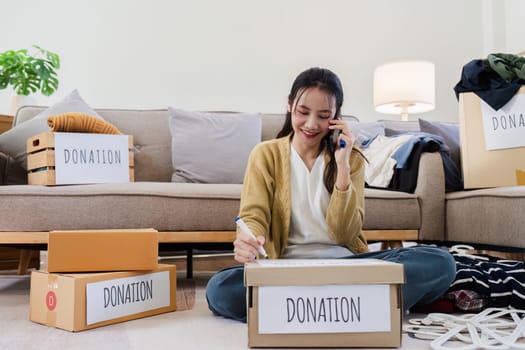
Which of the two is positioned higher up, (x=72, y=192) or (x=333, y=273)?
(x=72, y=192)

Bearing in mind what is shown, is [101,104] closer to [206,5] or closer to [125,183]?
[206,5]

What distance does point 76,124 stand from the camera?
184 centimetres

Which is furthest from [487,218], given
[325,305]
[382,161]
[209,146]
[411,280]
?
[209,146]

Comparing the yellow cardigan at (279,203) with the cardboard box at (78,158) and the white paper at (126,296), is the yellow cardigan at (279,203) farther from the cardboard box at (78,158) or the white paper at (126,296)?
the cardboard box at (78,158)

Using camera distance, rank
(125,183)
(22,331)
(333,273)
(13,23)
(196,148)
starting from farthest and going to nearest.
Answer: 1. (13,23)
2. (196,148)
3. (125,183)
4. (22,331)
5. (333,273)

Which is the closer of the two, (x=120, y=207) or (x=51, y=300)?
(x=51, y=300)

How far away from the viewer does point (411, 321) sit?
1190mm

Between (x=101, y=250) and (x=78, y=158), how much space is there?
2.11 ft

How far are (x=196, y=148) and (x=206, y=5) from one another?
4.97 feet

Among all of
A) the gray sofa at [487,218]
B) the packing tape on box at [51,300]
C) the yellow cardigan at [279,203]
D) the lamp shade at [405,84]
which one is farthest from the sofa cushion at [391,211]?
the lamp shade at [405,84]

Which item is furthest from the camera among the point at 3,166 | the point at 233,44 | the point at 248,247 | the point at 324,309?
the point at 233,44

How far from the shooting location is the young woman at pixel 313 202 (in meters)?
1.26

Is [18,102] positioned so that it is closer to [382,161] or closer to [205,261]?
[205,261]

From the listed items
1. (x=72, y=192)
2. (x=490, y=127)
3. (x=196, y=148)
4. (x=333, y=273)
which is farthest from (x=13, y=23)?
(x=333, y=273)
